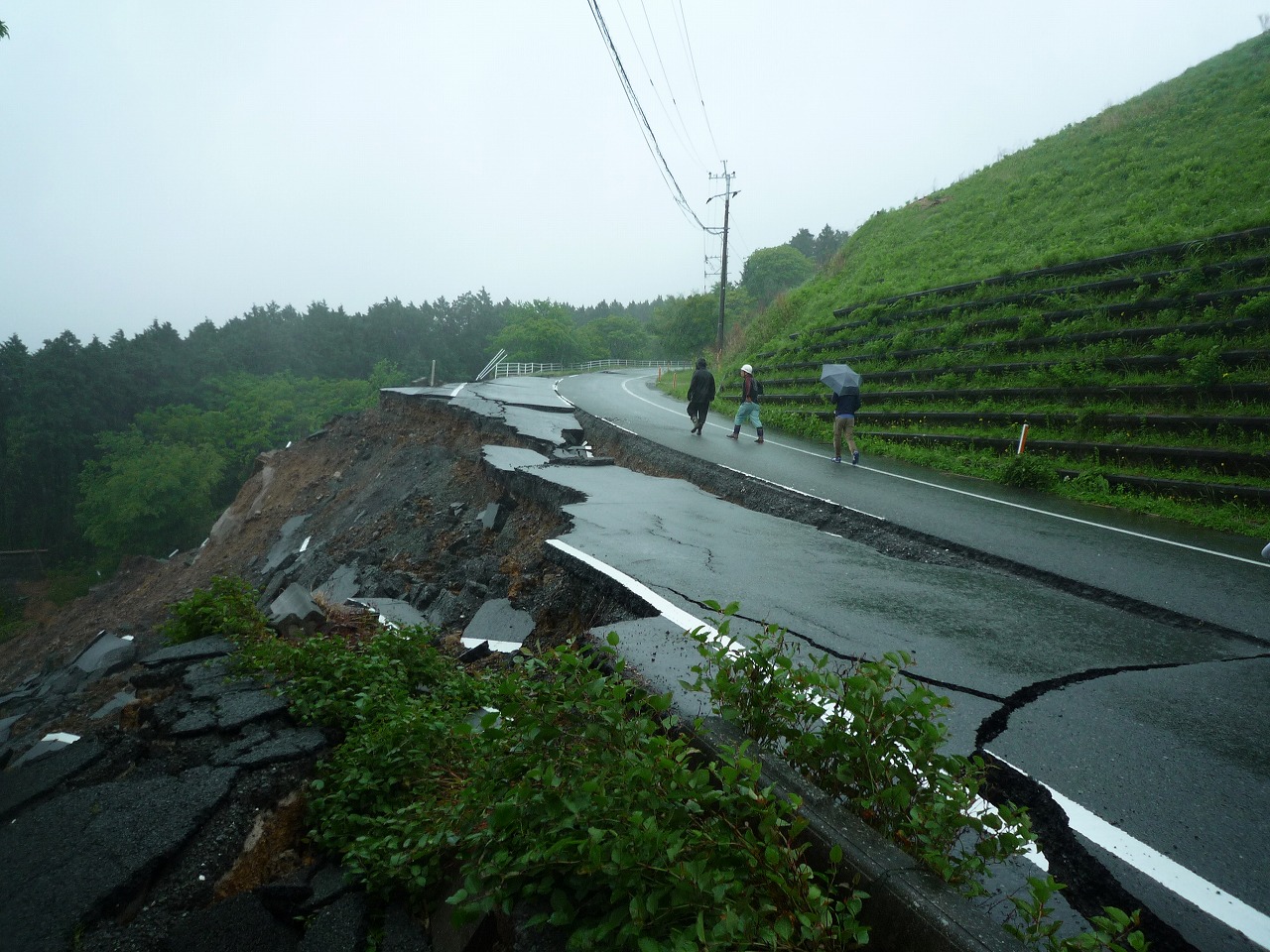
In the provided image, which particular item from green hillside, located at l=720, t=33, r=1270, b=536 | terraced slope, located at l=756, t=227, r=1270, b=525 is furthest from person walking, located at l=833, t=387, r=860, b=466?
terraced slope, located at l=756, t=227, r=1270, b=525

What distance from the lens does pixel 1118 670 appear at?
3941 millimetres

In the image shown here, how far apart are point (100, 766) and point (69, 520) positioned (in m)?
62.1

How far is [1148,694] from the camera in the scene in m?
3.64

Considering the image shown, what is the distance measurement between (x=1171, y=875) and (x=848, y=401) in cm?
1042

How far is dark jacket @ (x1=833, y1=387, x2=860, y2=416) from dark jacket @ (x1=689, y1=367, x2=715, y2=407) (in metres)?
3.66

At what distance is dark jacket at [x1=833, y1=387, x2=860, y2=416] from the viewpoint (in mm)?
12078

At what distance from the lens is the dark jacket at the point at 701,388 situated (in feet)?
50.2

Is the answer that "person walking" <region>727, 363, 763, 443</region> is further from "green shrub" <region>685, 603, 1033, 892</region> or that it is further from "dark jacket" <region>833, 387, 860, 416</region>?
"green shrub" <region>685, 603, 1033, 892</region>

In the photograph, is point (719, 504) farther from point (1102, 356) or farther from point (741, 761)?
point (1102, 356)

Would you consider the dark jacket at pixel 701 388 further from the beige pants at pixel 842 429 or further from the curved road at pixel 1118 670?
the curved road at pixel 1118 670

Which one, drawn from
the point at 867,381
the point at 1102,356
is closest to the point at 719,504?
the point at 1102,356

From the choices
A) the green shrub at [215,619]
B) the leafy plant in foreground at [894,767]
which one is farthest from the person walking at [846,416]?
the leafy plant in foreground at [894,767]

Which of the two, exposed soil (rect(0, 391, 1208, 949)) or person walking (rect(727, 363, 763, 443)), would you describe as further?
person walking (rect(727, 363, 763, 443))

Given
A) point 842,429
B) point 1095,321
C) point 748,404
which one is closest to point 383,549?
point 842,429
